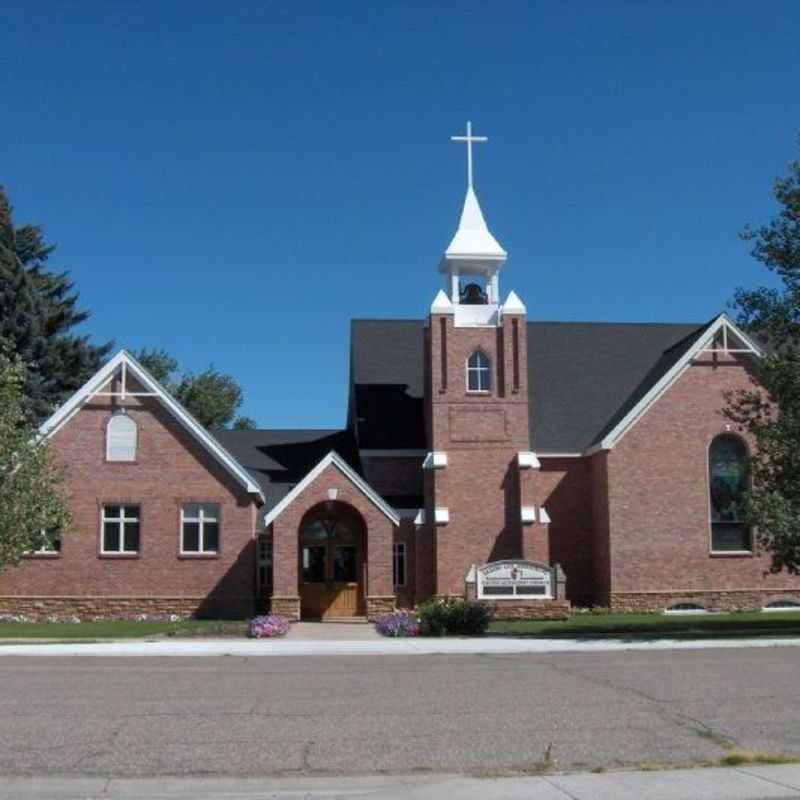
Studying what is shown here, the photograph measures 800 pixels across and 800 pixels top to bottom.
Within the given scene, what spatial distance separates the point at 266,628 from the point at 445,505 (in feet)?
34.3

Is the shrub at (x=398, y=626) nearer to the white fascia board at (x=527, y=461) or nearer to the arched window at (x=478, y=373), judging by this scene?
the white fascia board at (x=527, y=461)

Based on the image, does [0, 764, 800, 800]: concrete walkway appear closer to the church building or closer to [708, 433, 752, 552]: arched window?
the church building

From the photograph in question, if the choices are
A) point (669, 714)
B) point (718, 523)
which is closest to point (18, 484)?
point (669, 714)

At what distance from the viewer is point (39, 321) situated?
52.9m

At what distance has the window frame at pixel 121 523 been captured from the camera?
3581 cm

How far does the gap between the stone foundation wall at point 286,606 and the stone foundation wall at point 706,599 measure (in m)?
9.96

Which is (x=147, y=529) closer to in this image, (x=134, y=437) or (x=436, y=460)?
(x=134, y=437)

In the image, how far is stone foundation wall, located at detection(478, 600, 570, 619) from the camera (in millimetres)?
33938

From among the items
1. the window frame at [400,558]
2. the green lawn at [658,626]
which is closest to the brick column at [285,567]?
the window frame at [400,558]

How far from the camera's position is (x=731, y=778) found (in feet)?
32.0

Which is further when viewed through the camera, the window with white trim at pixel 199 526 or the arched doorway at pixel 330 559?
the arched doorway at pixel 330 559

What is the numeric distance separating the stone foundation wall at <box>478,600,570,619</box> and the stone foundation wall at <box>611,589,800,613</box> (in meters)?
2.87

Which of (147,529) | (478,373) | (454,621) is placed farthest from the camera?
(478,373)

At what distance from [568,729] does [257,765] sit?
3530mm
